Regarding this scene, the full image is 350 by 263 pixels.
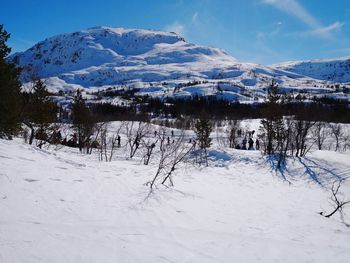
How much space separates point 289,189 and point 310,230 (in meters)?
12.1

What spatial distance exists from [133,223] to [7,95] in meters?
15.1

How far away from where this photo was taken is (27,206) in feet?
23.4

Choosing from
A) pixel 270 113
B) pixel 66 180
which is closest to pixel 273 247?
pixel 66 180

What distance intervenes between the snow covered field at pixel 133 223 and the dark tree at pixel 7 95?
5.98 meters

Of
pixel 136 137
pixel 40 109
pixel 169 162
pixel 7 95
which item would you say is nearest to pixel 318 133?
pixel 136 137

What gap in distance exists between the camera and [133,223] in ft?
24.3

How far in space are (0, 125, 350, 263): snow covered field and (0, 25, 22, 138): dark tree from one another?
19.6 ft

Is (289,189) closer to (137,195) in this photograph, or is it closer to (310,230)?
(310,230)

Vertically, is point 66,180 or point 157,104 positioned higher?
point 157,104

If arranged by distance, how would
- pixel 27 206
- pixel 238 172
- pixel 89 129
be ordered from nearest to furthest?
pixel 27 206 < pixel 238 172 < pixel 89 129

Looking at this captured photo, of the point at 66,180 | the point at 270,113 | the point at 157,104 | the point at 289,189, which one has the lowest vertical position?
the point at 289,189

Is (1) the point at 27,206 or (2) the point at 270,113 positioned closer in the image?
(1) the point at 27,206

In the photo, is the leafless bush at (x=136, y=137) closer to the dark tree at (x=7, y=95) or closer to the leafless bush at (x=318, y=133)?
the dark tree at (x=7, y=95)

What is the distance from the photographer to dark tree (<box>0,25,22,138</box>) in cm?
1788
